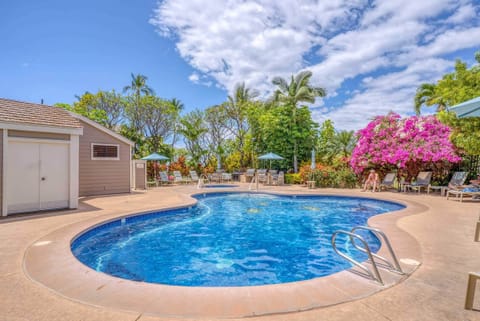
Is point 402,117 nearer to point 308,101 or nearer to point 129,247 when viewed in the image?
point 308,101

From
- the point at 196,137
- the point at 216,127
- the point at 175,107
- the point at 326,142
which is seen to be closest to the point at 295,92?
the point at 326,142

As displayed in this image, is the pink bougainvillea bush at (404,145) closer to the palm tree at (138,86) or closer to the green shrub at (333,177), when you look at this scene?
the green shrub at (333,177)

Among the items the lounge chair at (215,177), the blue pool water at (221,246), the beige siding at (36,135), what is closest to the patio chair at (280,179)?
the lounge chair at (215,177)

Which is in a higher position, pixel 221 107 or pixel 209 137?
pixel 221 107

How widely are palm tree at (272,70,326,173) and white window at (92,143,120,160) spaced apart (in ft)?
41.5

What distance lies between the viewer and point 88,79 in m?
24.8

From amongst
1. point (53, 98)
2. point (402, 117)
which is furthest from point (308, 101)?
point (53, 98)

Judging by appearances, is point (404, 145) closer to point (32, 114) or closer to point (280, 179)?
point (280, 179)

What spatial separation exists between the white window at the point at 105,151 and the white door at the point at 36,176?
3.87m

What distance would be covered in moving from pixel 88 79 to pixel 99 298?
26945 millimetres

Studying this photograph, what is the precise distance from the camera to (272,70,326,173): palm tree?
1972 centimetres

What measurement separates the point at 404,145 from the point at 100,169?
15.2 m

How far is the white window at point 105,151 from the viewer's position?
39.9 ft

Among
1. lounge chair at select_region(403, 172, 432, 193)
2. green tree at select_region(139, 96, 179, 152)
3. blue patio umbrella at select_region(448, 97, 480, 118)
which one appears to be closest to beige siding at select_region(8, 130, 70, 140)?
blue patio umbrella at select_region(448, 97, 480, 118)
